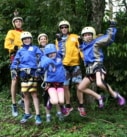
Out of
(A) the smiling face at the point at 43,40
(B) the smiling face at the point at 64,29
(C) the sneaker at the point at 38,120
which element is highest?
(B) the smiling face at the point at 64,29

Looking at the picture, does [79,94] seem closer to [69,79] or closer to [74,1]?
[69,79]

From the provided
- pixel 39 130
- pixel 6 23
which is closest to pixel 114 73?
pixel 39 130

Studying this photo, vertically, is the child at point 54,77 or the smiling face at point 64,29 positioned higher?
the smiling face at point 64,29

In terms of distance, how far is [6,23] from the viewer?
40.4ft

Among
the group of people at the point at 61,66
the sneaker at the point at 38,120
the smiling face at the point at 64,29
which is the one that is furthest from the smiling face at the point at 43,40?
the sneaker at the point at 38,120

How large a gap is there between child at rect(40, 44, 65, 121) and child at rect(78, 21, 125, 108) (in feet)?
1.69

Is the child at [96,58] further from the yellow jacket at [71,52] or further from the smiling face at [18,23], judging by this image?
the smiling face at [18,23]

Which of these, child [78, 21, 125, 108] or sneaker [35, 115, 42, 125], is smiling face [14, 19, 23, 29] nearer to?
child [78, 21, 125, 108]

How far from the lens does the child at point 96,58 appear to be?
Answer: 8.69m

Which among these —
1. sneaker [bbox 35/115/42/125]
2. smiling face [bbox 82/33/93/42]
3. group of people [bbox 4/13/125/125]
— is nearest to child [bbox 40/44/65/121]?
group of people [bbox 4/13/125/125]

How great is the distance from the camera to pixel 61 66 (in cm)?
900

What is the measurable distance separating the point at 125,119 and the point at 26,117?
94.0 inches

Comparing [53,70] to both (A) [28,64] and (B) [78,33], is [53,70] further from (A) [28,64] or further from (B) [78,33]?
(B) [78,33]

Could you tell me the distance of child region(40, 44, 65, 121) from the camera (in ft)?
29.1
